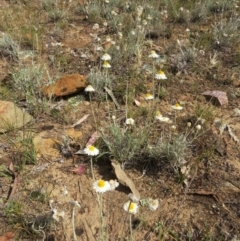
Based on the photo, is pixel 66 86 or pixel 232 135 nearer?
pixel 232 135

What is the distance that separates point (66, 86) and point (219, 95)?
1545 millimetres

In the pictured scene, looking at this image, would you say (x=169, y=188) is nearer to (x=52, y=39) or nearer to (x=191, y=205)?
(x=191, y=205)

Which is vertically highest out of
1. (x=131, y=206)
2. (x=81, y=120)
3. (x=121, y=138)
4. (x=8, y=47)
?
(x=131, y=206)

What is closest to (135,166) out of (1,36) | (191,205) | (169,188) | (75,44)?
(169,188)

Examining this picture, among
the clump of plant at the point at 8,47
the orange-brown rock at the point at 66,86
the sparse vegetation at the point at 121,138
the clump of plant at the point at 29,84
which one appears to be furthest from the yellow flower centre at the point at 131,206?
the clump of plant at the point at 8,47

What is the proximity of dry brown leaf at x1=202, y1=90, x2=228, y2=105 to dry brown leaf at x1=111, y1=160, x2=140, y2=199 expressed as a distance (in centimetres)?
139

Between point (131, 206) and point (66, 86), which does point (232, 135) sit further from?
point (66, 86)

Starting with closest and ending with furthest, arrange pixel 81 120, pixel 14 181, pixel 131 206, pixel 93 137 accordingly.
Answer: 1. pixel 131 206
2. pixel 14 181
3. pixel 93 137
4. pixel 81 120

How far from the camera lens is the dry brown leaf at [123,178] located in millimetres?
2440

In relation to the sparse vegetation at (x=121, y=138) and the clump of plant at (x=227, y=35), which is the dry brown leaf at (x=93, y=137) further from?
the clump of plant at (x=227, y=35)

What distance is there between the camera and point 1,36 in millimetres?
4398

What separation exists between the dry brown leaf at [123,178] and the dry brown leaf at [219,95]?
1.39m

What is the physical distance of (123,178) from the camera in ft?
8.23

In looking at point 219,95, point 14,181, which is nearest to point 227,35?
point 219,95
